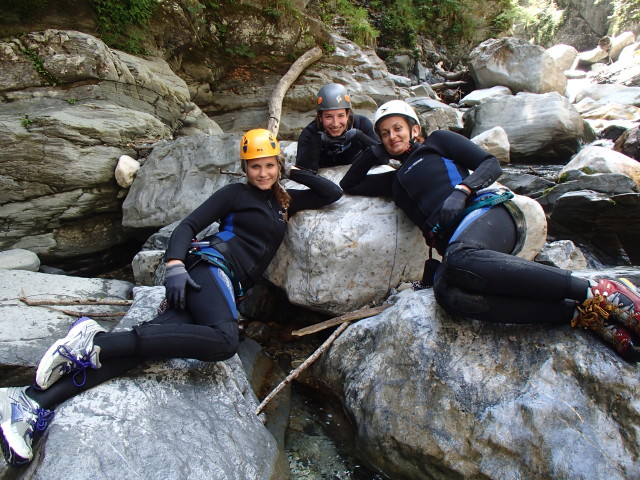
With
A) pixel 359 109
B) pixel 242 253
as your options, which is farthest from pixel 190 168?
pixel 359 109

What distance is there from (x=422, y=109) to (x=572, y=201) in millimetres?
7238

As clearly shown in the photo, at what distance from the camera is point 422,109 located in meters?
12.1

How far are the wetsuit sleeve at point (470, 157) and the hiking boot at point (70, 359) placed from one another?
2.96 meters

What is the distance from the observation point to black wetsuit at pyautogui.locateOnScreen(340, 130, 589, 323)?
2.62 metres

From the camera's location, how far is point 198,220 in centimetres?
350

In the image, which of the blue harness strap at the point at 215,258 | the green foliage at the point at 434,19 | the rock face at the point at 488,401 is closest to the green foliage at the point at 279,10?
the green foliage at the point at 434,19

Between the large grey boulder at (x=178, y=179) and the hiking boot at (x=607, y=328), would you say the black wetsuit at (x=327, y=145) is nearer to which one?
the large grey boulder at (x=178, y=179)

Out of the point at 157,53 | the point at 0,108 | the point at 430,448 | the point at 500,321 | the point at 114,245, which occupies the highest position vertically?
the point at 157,53

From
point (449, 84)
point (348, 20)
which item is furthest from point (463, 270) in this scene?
point (449, 84)

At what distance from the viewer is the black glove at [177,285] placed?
9.79 feet

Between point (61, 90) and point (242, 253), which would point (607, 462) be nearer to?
point (242, 253)

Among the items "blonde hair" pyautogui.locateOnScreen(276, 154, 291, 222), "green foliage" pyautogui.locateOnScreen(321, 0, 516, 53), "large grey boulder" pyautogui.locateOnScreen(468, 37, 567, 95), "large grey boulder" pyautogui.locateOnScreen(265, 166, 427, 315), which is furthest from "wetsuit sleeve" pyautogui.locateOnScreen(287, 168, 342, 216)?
"large grey boulder" pyautogui.locateOnScreen(468, 37, 567, 95)

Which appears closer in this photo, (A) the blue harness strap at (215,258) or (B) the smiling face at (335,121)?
(A) the blue harness strap at (215,258)

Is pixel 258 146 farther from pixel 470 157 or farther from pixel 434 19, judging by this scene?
pixel 434 19
